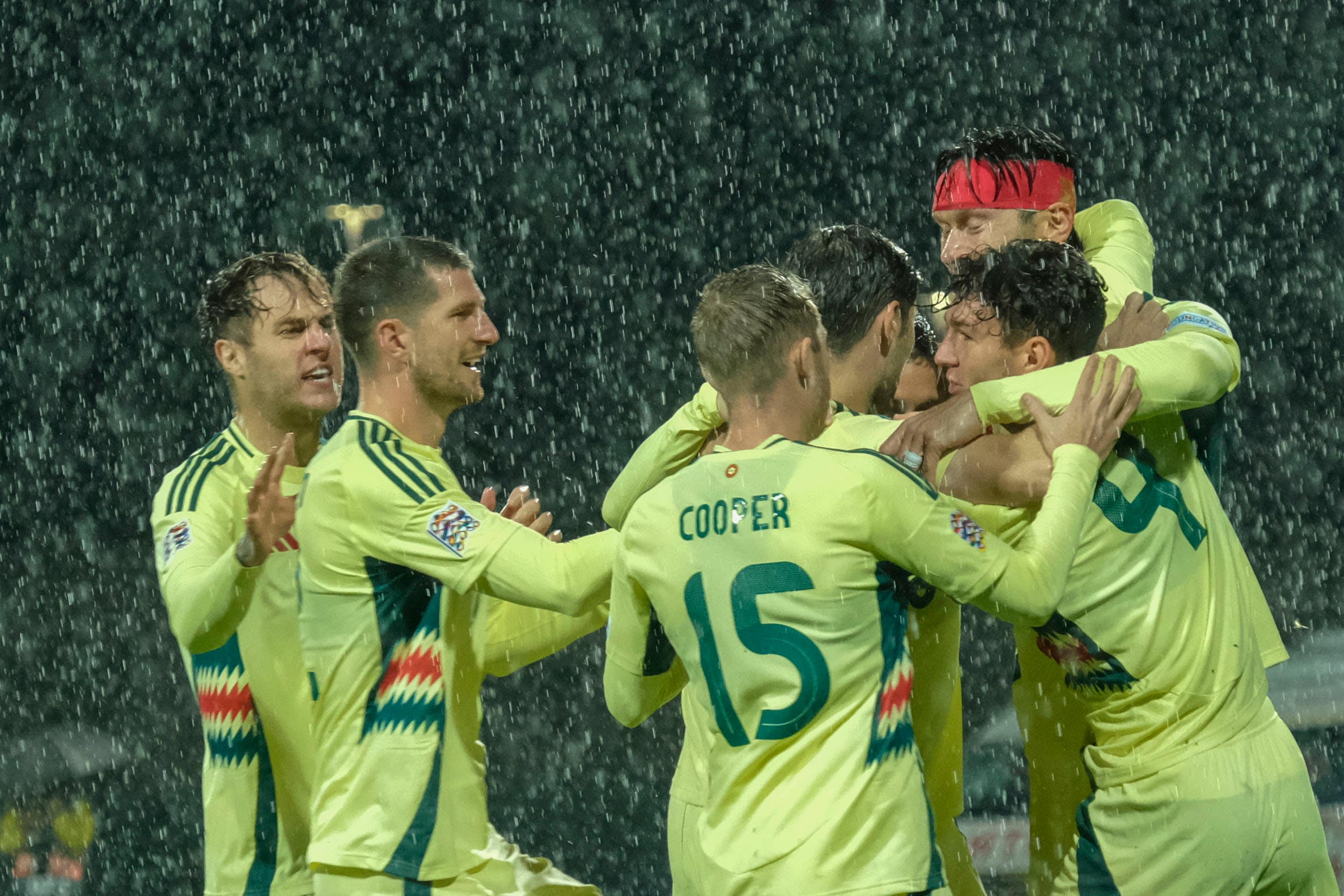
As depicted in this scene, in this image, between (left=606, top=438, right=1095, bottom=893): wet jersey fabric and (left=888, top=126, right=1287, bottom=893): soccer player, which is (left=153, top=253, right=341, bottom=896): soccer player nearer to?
(left=606, top=438, right=1095, bottom=893): wet jersey fabric

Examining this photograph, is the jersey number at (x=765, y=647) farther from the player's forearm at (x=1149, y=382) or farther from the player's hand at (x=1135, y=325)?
the player's hand at (x=1135, y=325)

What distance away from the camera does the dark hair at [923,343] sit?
4141 millimetres

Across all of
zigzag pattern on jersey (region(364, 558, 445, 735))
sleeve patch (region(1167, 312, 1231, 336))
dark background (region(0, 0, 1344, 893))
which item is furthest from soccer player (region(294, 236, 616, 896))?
dark background (region(0, 0, 1344, 893))

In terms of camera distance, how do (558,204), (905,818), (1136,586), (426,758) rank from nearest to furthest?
(905,818) < (1136,586) < (426,758) < (558,204)

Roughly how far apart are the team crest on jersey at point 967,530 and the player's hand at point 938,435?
0.25 metres

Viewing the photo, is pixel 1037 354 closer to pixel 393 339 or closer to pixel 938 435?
pixel 938 435

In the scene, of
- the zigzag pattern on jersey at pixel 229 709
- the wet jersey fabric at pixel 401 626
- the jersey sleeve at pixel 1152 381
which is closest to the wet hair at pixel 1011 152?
the jersey sleeve at pixel 1152 381

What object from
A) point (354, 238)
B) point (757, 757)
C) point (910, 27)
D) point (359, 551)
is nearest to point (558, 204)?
point (354, 238)

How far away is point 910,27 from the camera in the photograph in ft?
37.9

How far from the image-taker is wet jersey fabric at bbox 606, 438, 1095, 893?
2654mm

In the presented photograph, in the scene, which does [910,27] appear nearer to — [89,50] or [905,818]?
[89,50]

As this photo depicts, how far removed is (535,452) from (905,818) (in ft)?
28.4

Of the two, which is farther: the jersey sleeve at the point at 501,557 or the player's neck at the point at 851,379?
the player's neck at the point at 851,379

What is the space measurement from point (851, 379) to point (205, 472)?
173cm
